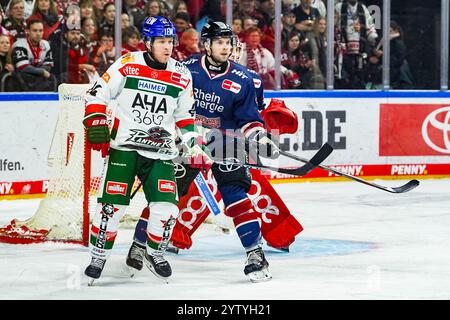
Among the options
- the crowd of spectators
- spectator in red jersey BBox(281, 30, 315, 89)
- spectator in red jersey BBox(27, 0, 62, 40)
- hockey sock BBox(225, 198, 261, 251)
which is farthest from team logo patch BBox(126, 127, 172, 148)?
spectator in red jersey BBox(281, 30, 315, 89)

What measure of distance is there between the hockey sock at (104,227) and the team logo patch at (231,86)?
3.21ft

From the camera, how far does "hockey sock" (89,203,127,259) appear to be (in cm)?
581

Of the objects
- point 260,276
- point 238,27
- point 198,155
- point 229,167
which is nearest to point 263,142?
point 229,167

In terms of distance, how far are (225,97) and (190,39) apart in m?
4.44

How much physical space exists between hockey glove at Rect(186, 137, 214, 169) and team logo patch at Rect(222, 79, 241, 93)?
0.32 metres

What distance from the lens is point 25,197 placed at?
31.4 feet

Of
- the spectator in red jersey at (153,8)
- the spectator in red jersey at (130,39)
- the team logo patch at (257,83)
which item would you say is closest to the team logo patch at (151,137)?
the team logo patch at (257,83)

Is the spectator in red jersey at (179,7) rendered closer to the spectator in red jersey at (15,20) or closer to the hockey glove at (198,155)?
the spectator in red jersey at (15,20)

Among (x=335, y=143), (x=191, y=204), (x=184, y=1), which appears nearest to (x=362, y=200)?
(x=335, y=143)

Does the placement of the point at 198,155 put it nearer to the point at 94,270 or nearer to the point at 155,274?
the point at 155,274

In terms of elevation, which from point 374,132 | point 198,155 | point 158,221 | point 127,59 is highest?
point 127,59

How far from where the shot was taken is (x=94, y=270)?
228 inches

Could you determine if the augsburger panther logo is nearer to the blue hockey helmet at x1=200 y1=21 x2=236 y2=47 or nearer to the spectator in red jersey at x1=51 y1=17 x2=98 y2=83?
the spectator in red jersey at x1=51 y1=17 x2=98 y2=83

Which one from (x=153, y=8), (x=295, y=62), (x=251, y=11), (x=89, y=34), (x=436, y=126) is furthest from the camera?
(x=436, y=126)
